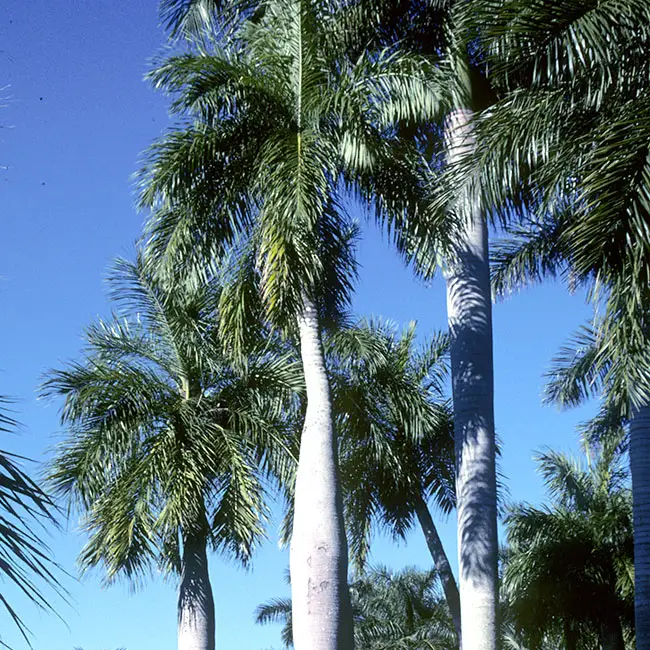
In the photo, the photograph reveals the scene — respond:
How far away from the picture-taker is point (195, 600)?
45.6 ft

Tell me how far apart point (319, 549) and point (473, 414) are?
2607mm

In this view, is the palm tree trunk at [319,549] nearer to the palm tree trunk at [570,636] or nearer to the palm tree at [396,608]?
the palm tree trunk at [570,636]

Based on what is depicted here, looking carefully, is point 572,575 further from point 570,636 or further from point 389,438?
point 389,438

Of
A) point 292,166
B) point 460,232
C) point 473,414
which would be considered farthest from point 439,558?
point 292,166

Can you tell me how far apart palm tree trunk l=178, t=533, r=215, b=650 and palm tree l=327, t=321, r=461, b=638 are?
3.88m

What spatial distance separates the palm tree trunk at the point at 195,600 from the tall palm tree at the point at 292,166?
4132mm

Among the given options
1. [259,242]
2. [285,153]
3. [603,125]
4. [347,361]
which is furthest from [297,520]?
[347,361]

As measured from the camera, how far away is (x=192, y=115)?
12.0 metres

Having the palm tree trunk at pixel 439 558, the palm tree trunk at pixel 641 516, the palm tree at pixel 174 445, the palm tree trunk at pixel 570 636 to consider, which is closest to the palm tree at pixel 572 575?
the palm tree trunk at pixel 570 636

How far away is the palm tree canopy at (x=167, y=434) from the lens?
1363 centimetres

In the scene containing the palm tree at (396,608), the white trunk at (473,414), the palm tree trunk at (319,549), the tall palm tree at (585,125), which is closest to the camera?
the tall palm tree at (585,125)

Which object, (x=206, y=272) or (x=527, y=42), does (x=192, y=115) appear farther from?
(x=527, y=42)

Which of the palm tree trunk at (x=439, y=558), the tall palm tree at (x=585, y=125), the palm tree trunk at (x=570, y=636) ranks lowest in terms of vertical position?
the palm tree trunk at (x=570, y=636)

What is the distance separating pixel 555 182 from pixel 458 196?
3.55ft
